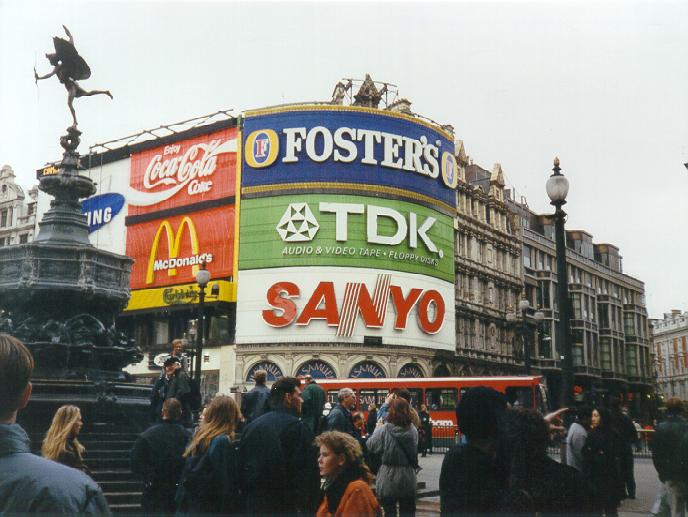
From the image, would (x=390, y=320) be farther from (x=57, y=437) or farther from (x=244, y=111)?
(x=57, y=437)

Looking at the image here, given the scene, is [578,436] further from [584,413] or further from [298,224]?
[298,224]

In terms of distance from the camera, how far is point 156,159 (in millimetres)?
56406

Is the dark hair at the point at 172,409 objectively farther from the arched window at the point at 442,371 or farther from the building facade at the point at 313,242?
the arched window at the point at 442,371

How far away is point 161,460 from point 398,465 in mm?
2844

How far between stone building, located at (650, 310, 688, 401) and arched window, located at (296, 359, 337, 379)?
186 feet

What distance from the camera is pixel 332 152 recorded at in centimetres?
4975

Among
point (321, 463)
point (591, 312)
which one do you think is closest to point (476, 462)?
point (321, 463)

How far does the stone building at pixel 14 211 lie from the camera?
65500mm

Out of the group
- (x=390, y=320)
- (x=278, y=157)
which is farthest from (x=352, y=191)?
(x=390, y=320)

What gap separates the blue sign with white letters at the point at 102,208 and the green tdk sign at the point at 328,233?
1344 centimetres

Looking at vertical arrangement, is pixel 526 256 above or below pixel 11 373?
above

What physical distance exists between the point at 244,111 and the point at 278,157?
196 inches

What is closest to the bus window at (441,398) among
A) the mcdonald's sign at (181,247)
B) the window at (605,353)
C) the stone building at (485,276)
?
the stone building at (485,276)

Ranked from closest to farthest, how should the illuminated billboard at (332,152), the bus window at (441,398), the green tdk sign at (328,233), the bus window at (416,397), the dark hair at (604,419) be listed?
the dark hair at (604,419) < the bus window at (441,398) < the bus window at (416,397) < the green tdk sign at (328,233) < the illuminated billboard at (332,152)
